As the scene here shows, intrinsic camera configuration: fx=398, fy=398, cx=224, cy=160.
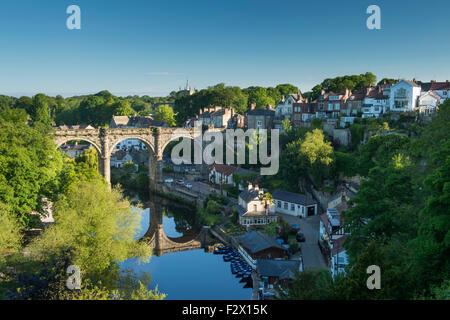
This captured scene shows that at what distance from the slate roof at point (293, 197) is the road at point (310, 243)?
1.39 meters

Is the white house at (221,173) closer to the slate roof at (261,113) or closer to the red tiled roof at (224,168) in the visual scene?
the red tiled roof at (224,168)

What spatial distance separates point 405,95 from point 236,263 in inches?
1121

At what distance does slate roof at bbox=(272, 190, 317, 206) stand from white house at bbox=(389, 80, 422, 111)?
16217mm

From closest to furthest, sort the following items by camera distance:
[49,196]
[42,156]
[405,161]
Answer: [405,161] → [49,196] → [42,156]

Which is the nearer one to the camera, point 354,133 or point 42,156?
point 42,156

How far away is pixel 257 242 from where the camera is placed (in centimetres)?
2844

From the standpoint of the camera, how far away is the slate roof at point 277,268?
23.4 metres

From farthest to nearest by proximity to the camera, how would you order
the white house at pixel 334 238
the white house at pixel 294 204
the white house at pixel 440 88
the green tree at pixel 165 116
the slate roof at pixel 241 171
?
the green tree at pixel 165 116 → the white house at pixel 440 88 → the slate roof at pixel 241 171 → the white house at pixel 294 204 → the white house at pixel 334 238

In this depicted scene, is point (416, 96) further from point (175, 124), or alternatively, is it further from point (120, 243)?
point (175, 124)

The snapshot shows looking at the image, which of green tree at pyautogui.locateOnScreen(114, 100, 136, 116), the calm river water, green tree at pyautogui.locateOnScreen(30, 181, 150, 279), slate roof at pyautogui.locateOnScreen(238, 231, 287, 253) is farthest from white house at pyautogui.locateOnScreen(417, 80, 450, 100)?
green tree at pyautogui.locateOnScreen(114, 100, 136, 116)

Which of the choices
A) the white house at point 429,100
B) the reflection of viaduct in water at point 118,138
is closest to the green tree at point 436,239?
the white house at point 429,100

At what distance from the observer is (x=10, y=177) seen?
89.6 ft

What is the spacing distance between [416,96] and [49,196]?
38.5m
